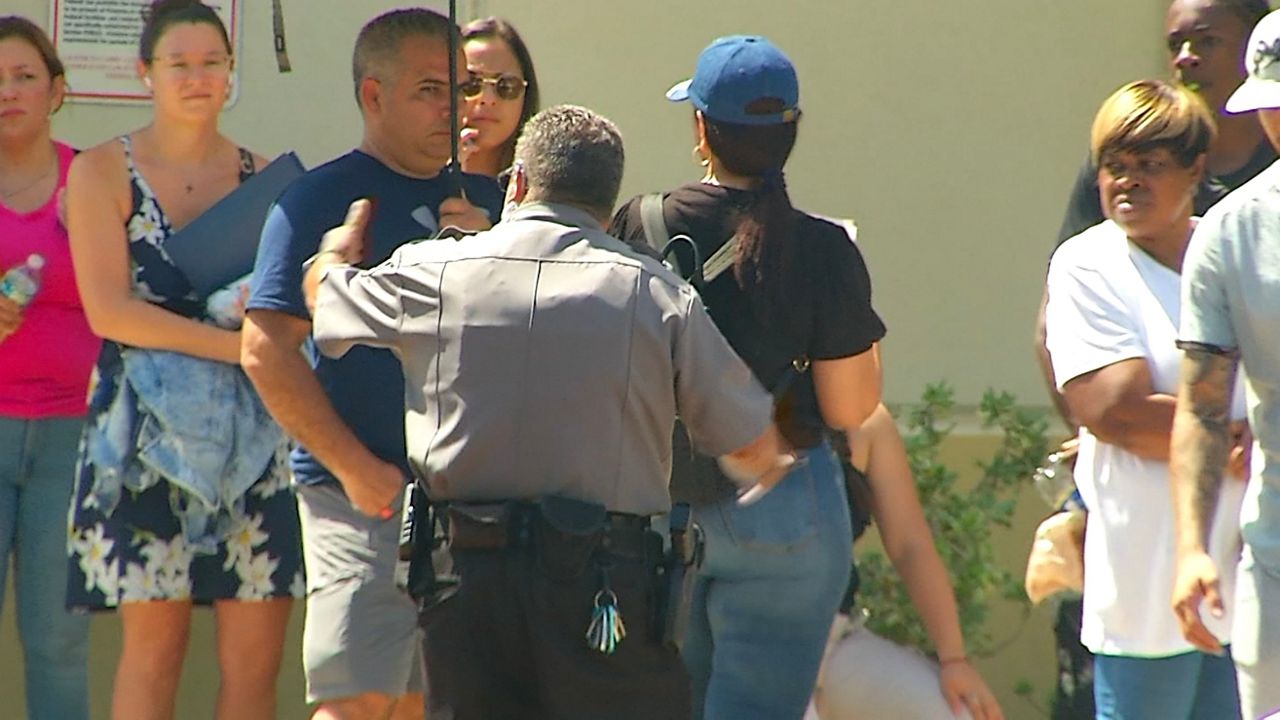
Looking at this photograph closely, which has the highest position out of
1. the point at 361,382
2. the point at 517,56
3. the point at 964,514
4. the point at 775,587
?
the point at 517,56

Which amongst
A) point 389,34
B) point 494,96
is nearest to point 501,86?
point 494,96

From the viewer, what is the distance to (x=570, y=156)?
11.7ft

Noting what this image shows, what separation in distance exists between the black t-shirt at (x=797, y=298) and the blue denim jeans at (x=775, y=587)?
234 millimetres

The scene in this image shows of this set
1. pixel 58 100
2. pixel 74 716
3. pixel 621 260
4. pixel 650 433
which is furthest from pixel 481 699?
pixel 58 100

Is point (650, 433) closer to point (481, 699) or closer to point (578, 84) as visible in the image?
point (481, 699)

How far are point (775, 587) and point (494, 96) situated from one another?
1.68m

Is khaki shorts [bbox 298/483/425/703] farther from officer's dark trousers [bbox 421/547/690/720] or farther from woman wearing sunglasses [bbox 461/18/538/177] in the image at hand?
woman wearing sunglasses [bbox 461/18/538/177]

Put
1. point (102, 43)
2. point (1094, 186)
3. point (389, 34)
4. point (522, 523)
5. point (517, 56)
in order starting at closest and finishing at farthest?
point (522, 523)
point (389, 34)
point (1094, 186)
point (517, 56)
point (102, 43)

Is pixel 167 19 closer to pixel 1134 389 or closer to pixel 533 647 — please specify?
pixel 533 647

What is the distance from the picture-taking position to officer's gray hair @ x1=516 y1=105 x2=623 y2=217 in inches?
140

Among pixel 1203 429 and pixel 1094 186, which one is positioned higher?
pixel 1094 186

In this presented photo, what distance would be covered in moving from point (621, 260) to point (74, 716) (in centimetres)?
253

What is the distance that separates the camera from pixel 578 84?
6113mm

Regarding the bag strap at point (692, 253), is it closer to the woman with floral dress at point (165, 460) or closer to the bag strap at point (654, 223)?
the bag strap at point (654, 223)
